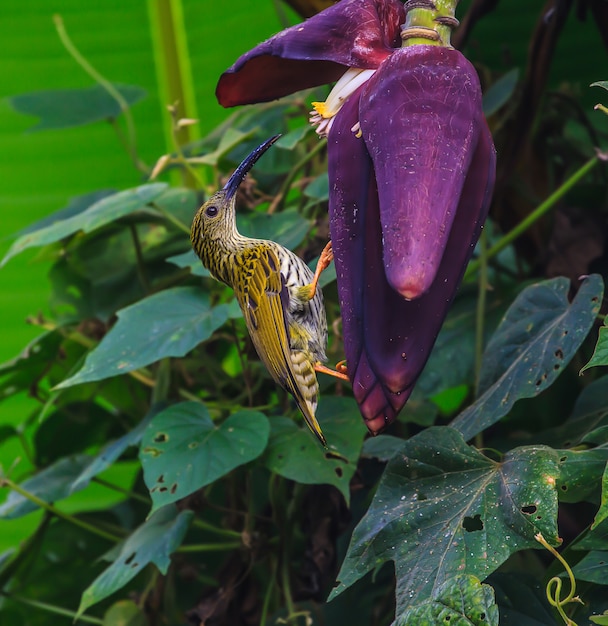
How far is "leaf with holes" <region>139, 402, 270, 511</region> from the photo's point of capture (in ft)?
3.41

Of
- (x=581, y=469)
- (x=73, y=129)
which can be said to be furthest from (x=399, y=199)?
(x=73, y=129)

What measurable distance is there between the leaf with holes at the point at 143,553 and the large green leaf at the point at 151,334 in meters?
0.20

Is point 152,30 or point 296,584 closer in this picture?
point 296,584

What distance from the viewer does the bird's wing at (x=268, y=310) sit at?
3.12 feet

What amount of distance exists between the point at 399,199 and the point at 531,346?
564 mm

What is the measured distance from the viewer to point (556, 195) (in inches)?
47.3

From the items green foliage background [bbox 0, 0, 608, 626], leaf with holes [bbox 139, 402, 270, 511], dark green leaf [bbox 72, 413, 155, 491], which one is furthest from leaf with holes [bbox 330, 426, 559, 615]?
dark green leaf [bbox 72, 413, 155, 491]

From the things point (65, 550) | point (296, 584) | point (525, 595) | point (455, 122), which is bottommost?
point (65, 550)

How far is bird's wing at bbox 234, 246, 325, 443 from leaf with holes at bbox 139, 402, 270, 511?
125 mm

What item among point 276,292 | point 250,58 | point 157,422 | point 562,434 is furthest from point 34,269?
point 250,58

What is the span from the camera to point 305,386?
37.2 inches

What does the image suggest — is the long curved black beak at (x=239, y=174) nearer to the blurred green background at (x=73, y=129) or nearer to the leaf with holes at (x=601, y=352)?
the leaf with holes at (x=601, y=352)

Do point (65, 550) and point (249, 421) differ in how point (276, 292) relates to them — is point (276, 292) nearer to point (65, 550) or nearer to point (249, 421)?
point (249, 421)

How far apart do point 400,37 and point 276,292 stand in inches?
17.7
